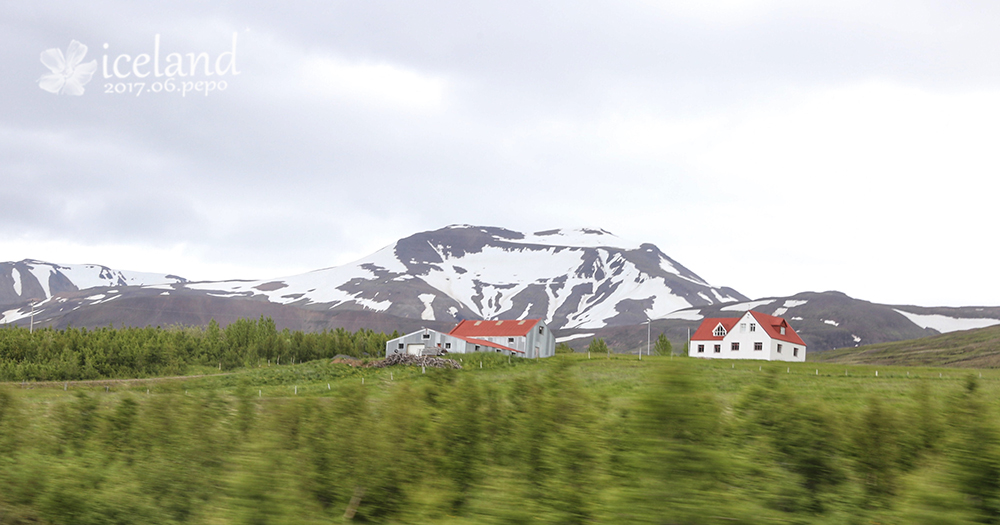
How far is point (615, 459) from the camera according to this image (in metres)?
7.11

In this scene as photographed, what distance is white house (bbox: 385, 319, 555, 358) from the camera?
83231 millimetres

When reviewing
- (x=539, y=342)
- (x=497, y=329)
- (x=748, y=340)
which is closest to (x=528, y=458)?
(x=748, y=340)

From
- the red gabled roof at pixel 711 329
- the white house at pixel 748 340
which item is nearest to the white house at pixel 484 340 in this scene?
the white house at pixel 748 340

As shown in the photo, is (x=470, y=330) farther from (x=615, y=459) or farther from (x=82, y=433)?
(x=615, y=459)

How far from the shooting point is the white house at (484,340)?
273 feet

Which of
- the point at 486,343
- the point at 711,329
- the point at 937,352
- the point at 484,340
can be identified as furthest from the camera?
the point at 937,352

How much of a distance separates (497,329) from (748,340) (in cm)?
3448

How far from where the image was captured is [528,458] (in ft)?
27.6

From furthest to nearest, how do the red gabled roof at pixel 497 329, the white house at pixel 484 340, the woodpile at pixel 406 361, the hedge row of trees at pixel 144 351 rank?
1. the red gabled roof at pixel 497 329
2. the white house at pixel 484 340
3. the woodpile at pixel 406 361
4. the hedge row of trees at pixel 144 351

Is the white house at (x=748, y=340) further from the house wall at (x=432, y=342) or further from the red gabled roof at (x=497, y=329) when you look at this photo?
the house wall at (x=432, y=342)

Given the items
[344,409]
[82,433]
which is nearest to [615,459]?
[344,409]

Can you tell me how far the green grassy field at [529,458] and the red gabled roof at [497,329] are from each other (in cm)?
8061

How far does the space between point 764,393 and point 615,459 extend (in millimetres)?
1978

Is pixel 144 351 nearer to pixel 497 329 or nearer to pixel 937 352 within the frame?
pixel 497 329
